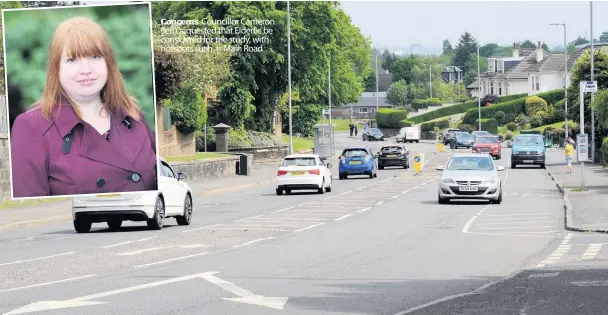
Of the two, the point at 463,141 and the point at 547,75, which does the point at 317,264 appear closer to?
the point at 463,141

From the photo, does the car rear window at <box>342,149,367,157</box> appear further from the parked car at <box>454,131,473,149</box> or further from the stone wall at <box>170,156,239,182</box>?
the parked car at <box>454,131,473,149</box>

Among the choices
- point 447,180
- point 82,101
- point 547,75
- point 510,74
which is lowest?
point 447,180

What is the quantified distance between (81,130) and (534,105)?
9993 cm

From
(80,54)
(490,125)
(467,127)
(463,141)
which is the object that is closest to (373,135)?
A: (467,127)

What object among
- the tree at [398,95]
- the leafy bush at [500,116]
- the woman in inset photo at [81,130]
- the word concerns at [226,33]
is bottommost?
the leafy bush at [500,116]

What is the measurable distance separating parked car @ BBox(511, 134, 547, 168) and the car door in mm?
36544

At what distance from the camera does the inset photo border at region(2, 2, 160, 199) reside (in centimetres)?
2123

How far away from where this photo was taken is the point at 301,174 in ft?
135

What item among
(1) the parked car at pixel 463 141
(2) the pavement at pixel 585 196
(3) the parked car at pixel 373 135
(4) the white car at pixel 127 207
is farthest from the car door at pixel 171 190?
(3) the parked car at pixel 373 135

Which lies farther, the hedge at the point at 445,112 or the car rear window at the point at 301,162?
the hedge at the point at 445,112

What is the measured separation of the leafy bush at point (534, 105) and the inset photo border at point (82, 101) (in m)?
97.6

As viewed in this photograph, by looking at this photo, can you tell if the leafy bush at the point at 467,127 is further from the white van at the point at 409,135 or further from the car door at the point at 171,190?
the car door at the point at 171,190

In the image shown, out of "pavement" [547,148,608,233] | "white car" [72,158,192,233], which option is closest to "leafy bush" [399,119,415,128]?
"pavement" [547,148,608,233]

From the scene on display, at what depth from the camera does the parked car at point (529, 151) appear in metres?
60.8
